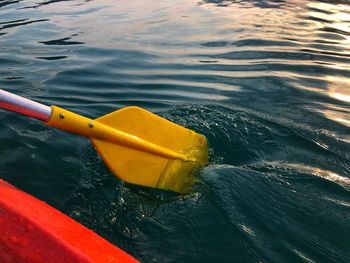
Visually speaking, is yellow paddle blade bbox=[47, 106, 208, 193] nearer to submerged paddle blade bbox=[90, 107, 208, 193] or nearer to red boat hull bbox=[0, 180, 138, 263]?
submerged paddle blade bbox=[90, 107, 208, 193]

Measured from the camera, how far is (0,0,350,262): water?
2.64 metres

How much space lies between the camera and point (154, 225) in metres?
2.70

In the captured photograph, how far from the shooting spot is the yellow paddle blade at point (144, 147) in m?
3.04

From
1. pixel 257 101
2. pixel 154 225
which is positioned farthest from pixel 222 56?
pixel 154 225

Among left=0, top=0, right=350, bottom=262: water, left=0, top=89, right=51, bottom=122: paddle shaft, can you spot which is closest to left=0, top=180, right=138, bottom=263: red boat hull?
left=0, top=0, right=350, bottom=262: water

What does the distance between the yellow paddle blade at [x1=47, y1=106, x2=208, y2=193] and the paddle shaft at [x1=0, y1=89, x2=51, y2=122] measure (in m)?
0.18

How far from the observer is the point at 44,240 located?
Result: 1.84 m

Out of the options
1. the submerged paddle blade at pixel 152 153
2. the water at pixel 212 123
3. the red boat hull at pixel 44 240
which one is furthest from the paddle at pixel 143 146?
the red boat hull at pixel 44 240

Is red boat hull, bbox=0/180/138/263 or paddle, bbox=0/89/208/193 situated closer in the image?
red boat hull, bbox=0/180/138/263

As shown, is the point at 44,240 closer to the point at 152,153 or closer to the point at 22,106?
the point at 22,106

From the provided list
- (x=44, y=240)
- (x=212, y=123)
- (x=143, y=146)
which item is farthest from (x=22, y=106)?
(x=212, y=123)

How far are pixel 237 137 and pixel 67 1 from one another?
10502mm

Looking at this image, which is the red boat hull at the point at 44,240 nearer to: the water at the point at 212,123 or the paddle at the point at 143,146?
the water at the point at 212,123

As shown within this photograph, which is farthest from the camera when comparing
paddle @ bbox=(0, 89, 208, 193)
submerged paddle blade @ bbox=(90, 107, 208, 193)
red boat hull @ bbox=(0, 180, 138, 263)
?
submerged paddle blade @ bbox=(90, 107, 208, 193)
